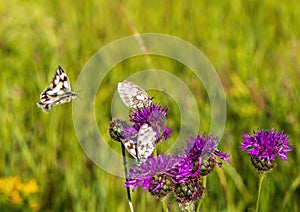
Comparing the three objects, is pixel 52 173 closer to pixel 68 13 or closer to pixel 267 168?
pixel 267 168

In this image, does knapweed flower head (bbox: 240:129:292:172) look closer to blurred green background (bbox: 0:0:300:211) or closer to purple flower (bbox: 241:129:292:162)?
purple flower (bbox: 241:129:292:162)

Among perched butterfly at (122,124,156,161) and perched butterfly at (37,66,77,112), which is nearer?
perched butterfly at (122,124,156,161)

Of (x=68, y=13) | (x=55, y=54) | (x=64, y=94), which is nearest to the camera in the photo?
(x=64, y=94)

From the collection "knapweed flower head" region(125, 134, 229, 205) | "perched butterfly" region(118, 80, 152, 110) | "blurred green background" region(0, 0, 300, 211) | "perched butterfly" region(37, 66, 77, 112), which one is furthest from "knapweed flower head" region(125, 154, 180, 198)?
"blurred green background" region(0, 0, 300, 211)

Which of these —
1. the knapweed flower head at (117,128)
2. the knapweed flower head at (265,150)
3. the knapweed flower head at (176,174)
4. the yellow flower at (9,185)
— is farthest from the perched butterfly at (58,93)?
the yellow flower at (9,185)

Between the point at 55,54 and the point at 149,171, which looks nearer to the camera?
the point at 149,171

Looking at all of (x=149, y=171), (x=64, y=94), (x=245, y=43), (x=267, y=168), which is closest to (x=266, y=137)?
(x=267, y=168)
